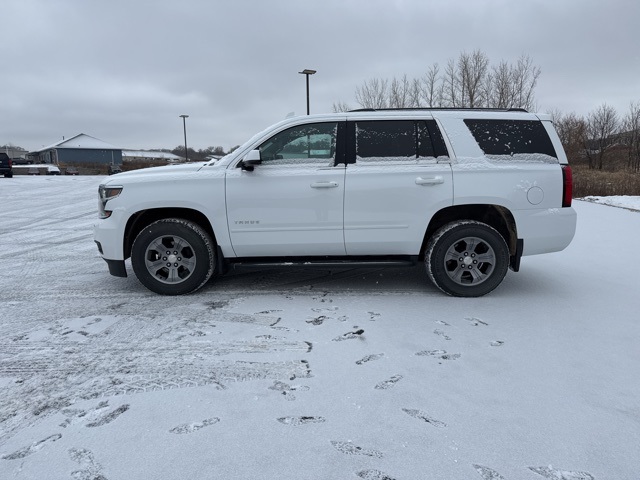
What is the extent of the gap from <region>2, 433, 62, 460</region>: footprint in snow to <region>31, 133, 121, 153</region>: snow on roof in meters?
82.2

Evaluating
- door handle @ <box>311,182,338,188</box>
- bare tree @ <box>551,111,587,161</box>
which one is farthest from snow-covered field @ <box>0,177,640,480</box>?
bare tree @ <box>551,111,587,161</box>

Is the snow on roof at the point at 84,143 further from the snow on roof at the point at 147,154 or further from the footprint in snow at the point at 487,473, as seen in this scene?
the footprint in snow at the point at 487,473

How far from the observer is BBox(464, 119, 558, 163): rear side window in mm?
4383

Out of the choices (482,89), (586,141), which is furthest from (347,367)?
(586,141)

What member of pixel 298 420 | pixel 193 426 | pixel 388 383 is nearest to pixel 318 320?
pixel 388 383

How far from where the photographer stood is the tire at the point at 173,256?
175 inches

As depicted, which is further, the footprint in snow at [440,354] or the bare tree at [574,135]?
the bare tree at [574,135]

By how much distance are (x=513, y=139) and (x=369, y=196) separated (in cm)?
159

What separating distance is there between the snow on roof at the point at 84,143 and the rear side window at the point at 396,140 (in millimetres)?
80701

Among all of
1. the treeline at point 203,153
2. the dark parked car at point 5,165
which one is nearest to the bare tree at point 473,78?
the treeline at point 203,153

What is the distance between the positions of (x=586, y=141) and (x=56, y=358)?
52252 mm

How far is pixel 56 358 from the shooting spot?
3.16 meters

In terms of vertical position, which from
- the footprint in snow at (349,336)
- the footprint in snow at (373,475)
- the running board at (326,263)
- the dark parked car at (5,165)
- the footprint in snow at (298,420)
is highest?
the dark parked car at (5,165)

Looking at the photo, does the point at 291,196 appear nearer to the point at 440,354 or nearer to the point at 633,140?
the point at 440,354
